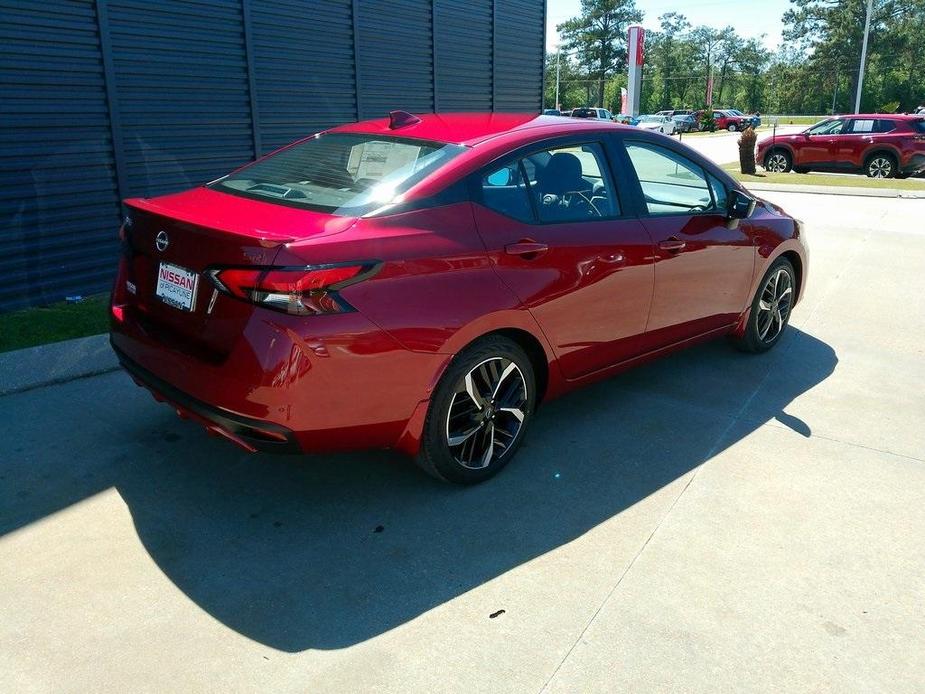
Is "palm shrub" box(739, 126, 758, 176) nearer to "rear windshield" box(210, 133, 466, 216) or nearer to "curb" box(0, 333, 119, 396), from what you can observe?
"rear windshield" box(210, 133, 466, 216)

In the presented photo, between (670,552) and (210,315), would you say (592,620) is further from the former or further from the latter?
(210,315)

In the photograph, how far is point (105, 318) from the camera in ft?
20.1

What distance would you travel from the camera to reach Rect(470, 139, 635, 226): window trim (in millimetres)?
3494

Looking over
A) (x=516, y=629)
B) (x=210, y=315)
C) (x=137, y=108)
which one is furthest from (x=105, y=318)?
(x=516, y=629)

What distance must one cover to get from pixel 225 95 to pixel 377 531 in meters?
5.96

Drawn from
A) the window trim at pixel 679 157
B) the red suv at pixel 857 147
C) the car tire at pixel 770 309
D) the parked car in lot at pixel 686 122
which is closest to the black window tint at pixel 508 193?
the window trim at pixel 679 157

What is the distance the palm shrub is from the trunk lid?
686 inches

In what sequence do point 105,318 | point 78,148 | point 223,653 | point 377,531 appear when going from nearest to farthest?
point 223,653 < point 377,531 < point 105,318 < point 78,148

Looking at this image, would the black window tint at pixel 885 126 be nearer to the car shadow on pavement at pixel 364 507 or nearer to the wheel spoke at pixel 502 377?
the car shadow on pavement at pixel 364 507

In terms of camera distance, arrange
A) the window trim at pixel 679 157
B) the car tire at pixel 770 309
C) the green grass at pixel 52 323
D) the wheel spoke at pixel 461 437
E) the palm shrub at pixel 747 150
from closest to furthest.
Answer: the wheel spoke at pixel 461 437
the window trim at pixel 679 157
the car tire at pixel 770 309
the green grass at pixel 52 323
the palm shrub at pixel 747 150

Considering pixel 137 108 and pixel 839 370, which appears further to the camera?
pixel 137 108

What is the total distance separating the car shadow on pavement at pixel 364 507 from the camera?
2.85 metres

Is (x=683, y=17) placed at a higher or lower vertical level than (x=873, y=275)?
higher

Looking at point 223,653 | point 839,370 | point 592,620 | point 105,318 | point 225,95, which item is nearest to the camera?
point 223,653
